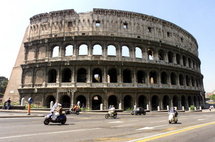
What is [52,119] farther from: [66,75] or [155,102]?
[155,102]

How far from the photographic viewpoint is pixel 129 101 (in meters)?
29.4

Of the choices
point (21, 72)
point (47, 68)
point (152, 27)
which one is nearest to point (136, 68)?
point (152, 27)

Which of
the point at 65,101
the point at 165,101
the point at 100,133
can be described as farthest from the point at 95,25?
the point at 100,133

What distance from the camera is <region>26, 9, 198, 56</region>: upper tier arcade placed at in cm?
2816

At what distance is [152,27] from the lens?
31250 millimetres

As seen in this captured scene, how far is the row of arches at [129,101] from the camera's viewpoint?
26.1 meters

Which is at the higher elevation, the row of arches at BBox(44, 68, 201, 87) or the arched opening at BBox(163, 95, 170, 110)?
the row of arches at BBox(44, 68, 201, 87)

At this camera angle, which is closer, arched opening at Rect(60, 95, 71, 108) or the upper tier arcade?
arched opening at Rect(60, 95, 71, 108)

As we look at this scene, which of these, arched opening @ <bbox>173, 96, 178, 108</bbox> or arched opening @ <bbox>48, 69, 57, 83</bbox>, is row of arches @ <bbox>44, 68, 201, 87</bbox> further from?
arched opening @ <bbox>173, 96, 178, 108</bbox>

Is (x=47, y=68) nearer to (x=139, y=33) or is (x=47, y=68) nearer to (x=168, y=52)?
(x=139, y=33)

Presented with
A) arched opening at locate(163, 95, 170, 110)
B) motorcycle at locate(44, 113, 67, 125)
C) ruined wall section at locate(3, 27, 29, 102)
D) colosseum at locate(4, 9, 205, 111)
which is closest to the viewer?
motorcycle at locate(44, 113, 67, 125)

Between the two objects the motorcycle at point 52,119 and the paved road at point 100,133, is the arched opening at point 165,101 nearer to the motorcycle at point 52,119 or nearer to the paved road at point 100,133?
the paved road at point 100,133

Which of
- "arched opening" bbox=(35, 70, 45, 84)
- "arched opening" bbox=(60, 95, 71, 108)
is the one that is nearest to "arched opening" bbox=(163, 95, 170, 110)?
"arched opening" bbox=(60, 95, 71, 108)

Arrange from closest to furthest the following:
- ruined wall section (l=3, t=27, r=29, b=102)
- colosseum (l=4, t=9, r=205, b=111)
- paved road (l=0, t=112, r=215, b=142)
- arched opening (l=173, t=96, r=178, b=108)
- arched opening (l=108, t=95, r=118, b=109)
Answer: paved road (l=0, t=112, r=215, b=142), colosseum (l=4, t=9, r=205, b=111), arched opening (l=108, t=95, r=118, b=109), ruined wall section (l=3, t=27, r=29, b=102), arched opening (l=173, t=96, r=178, b=108)
